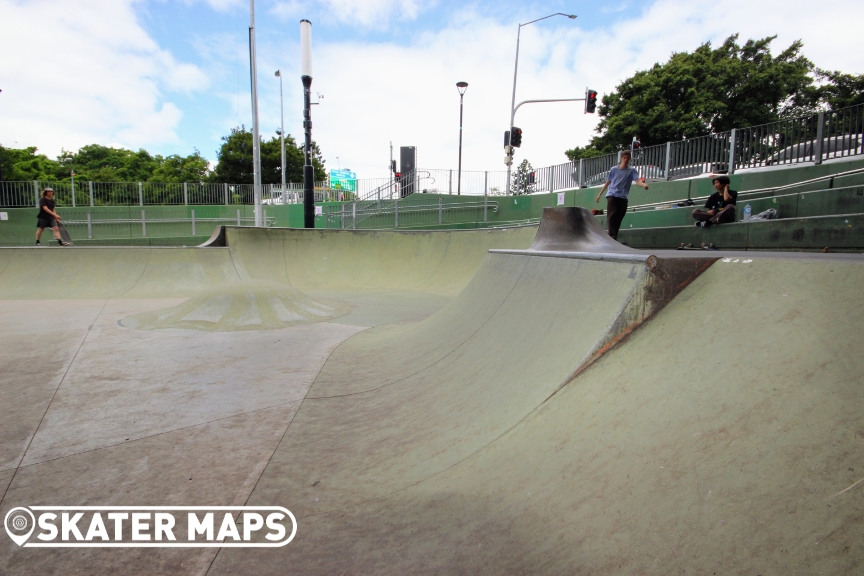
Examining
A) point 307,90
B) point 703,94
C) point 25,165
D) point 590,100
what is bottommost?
point 307,90

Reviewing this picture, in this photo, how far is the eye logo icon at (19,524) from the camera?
1.96m

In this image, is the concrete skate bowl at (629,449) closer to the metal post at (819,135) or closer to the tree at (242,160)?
the metal post at (819,135)

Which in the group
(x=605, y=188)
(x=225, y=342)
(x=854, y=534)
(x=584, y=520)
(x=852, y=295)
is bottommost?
(x=225, y=342)

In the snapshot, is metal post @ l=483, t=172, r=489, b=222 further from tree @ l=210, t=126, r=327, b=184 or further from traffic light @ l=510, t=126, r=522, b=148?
tree @ l=210, t=126, r=327, b=184

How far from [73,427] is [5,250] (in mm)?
8689

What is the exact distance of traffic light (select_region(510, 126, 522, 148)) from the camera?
18094 mm

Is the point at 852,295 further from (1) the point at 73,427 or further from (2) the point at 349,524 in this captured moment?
(1) the point at 73,427

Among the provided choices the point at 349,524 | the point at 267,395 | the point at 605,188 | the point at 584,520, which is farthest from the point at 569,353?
the point at 605,188

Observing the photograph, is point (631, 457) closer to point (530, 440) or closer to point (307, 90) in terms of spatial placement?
point (530, 440)

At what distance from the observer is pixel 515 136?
1817cm

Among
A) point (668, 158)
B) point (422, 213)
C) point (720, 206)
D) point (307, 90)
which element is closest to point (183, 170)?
point (422, 213)

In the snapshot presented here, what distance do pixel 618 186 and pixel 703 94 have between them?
33568 mm

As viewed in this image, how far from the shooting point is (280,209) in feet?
89.5

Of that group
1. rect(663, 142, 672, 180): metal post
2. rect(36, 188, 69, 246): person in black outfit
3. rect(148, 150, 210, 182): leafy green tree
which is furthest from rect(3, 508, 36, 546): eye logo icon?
rect(148, 150, 210, 182): leafy green tree
